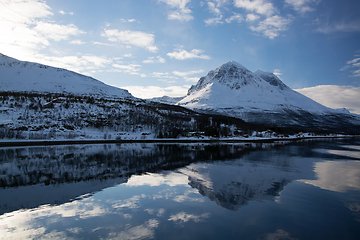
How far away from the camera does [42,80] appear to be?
328 ft

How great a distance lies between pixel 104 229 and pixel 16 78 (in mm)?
116387

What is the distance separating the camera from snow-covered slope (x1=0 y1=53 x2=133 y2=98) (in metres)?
91.4

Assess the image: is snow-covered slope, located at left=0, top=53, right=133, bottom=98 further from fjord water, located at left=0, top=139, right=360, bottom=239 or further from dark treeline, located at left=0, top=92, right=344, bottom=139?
fjord water, located at left=0, top=139, right=360, bottom=239

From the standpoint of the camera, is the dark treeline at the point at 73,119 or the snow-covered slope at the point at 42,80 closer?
the dark treeline at the point at 73,119

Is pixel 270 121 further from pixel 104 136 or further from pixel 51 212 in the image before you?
pixel 51 212

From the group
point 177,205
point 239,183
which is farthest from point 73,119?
point 177,205

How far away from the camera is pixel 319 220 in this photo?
792cm

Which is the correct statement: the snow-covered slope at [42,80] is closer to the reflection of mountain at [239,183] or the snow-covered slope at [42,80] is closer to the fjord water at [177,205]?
the fjord water at [177,205]

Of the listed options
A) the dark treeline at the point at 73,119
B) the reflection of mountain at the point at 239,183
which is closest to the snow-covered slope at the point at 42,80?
the dark treeline at the point at 73,119

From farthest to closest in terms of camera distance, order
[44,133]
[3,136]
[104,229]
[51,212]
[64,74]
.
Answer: [64,74]
[44,133]
[3,136]
[51,212]
[104,229]

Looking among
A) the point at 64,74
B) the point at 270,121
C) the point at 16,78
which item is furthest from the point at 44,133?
the point at 270,121

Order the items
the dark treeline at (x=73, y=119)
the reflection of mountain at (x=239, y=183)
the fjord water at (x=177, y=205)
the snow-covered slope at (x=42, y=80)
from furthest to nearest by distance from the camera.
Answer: the snow-covered slope at (x=42, y=80)
the dark treeline at (x=73, y=119)
the reflection of mountain at (x=239, y=183)
the fjord water at (x=177, y=205)

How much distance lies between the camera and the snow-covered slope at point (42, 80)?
91375mm

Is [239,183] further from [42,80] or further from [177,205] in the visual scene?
[42,80]
